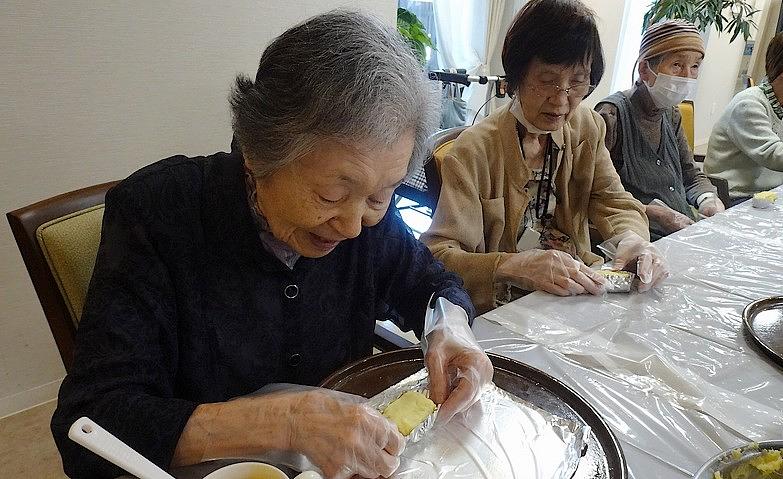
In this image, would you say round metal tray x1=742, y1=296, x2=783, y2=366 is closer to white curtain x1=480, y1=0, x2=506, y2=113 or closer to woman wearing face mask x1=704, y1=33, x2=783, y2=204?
woman wearing face mask x1=704, y1=33, x2=783, y2=204

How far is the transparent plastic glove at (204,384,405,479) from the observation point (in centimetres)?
70

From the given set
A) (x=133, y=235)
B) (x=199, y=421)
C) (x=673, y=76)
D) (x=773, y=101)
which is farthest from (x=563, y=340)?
(x=773, y=101)

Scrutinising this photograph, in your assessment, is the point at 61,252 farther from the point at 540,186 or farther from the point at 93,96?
the point at 540,186

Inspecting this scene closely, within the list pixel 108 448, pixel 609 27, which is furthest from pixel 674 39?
pixel 609 27

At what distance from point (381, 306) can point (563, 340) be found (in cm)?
39

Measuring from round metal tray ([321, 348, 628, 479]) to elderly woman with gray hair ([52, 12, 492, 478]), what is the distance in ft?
0.19

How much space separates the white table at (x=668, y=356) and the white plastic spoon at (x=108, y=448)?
2.07 feet

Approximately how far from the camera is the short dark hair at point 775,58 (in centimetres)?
255

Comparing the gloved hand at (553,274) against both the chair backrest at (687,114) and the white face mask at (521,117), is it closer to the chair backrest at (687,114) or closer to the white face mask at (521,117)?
the white face mask at (521,117)

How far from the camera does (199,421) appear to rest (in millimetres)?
728

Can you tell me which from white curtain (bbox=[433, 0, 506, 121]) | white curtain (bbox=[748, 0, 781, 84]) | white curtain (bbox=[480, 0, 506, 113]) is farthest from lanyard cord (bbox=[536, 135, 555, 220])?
white curtain (bbox=[748, 0, 781, 84])

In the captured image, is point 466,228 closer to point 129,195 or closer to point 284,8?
point 129,195

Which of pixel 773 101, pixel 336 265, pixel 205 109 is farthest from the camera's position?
pixel 773 101

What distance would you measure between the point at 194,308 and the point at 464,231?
0.78 metres
